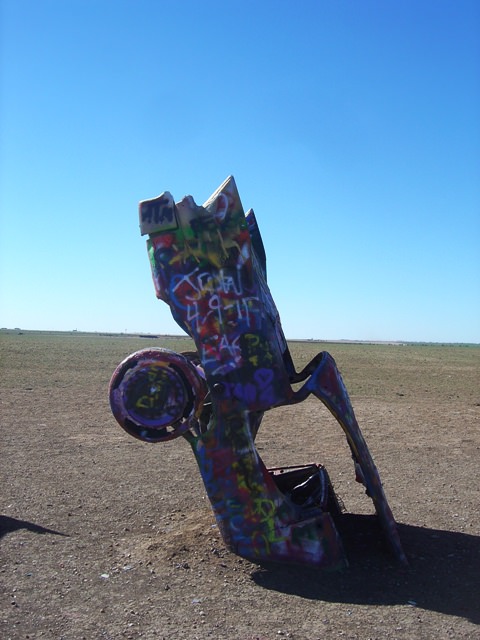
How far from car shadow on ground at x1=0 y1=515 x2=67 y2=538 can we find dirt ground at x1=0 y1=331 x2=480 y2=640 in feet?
0.04

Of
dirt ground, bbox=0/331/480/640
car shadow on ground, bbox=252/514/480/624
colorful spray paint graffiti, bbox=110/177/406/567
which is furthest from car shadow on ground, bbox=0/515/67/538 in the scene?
car shadow on ground, bbox=252/514/480/624

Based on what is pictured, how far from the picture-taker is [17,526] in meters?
7.40

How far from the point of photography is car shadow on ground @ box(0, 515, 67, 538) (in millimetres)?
7259

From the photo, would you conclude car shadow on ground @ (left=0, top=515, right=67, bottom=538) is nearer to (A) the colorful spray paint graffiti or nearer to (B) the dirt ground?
(B) the dirt ground

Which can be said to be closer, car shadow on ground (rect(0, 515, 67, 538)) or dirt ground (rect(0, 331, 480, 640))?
dirt ground (rect(0, 331, 480, 640))

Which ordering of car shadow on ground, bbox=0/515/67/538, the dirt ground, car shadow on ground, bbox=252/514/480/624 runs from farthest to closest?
car shadow on ground, bbox=0/515/67/538 < car shadow on ground, bbox=252/514/480/624 < the dirt ground

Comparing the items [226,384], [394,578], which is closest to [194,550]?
[226,384]

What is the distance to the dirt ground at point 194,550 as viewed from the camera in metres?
5.15

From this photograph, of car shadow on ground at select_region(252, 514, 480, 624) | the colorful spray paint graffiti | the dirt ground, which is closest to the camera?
the dirt ground

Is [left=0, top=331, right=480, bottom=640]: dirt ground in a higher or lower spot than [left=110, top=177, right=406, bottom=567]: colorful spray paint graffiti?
lower

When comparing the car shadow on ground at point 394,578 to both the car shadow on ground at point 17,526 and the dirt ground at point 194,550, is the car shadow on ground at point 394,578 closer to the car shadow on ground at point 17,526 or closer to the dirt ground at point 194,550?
the dirt ground at point 194,550

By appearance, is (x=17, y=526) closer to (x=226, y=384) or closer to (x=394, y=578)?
(x=226, y=384)

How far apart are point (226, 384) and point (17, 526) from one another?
3.10m

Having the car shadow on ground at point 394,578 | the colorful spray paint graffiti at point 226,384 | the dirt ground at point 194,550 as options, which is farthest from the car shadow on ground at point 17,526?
the car shadow on ground at point 394,578
